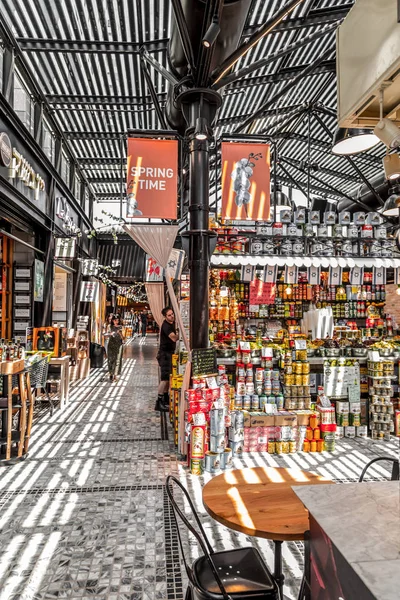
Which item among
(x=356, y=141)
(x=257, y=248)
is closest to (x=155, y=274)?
(x=257, y=248)

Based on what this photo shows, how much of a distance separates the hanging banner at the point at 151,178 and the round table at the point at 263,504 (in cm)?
354

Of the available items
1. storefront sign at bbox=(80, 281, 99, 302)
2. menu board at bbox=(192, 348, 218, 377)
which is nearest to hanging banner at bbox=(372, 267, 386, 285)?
menu board at bbox=(192, 348, 218, 377)

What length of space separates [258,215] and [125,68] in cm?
389

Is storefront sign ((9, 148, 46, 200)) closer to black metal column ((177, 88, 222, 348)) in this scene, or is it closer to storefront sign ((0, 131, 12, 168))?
storefront sign ((0, 131, 12, 168))

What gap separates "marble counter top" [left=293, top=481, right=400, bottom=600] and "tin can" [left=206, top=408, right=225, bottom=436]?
10.4ft

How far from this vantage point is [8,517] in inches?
143

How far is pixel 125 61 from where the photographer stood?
691 cm

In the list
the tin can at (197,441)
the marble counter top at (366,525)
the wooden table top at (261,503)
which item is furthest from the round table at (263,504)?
the tin can at (197,441)

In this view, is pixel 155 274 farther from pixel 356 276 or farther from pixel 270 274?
pixel 356 276

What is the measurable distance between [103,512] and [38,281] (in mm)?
5985

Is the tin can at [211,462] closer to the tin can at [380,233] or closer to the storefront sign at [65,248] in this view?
the tin can at [380,233]

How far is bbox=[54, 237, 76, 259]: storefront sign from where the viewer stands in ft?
31.5

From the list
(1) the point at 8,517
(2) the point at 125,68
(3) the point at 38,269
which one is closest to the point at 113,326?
(3) the point at 38,269

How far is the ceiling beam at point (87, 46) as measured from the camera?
6.32 metres
